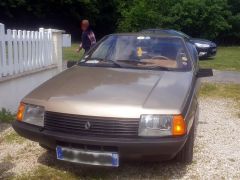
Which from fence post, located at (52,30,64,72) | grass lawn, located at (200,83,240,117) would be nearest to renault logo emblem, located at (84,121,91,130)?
fence post, located at (52,30,64,72)

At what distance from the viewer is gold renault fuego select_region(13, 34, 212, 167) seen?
12.8 ft

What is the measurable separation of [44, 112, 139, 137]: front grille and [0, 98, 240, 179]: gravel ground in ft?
2.17

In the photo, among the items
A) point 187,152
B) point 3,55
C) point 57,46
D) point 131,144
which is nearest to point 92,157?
point 131,144

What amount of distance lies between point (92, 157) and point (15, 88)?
3585mm

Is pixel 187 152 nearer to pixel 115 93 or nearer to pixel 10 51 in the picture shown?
pixel 115 93

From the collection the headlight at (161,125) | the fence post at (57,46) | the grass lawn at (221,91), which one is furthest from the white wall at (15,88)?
the grass lawn at (221,91)

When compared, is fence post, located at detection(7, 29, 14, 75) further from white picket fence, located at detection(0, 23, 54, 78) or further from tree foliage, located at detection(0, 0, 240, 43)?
tree foliage, located at detection(0, 0, 240, 43)

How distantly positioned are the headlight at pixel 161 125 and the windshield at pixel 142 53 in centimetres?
137

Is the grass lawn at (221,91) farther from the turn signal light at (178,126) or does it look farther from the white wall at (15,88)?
the turn signal light at (178,126)

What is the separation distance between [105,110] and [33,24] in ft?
83.3

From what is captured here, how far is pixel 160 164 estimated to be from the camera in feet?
15.5

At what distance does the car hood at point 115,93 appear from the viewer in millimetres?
3967

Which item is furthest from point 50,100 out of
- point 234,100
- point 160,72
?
point 234,100

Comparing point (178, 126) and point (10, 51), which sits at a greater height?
point (10, 51)
